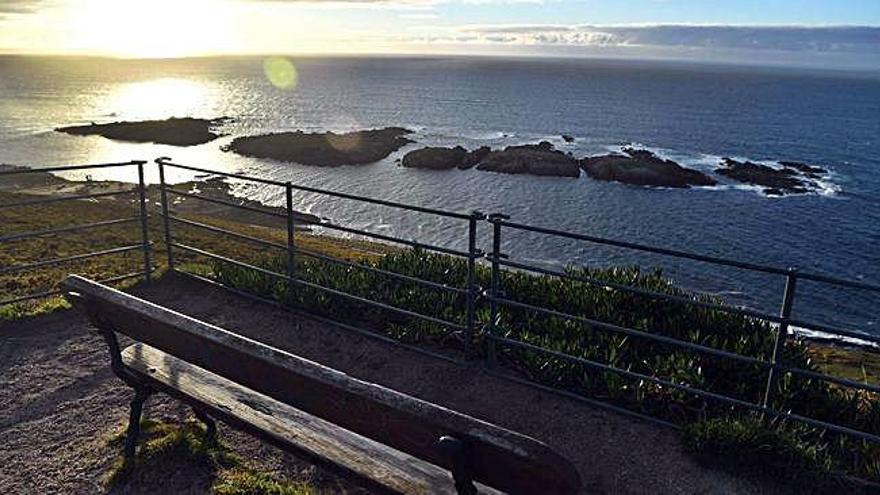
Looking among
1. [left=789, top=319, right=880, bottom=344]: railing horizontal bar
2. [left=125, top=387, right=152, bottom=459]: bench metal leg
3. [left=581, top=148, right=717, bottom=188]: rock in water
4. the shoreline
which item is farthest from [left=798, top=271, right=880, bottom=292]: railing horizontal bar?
[left=581, top=148, right=717, bottom=188]: rock in water

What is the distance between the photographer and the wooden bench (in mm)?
2625

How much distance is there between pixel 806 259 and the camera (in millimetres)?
28516

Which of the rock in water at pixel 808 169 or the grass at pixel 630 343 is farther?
the rock in water at pixel 808 169

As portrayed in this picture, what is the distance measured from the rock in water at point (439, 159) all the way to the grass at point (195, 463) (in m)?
43.7

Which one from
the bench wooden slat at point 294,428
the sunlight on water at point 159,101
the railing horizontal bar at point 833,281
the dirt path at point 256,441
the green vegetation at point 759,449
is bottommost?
the sunlight on water at point 159,101

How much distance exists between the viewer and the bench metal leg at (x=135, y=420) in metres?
4.31

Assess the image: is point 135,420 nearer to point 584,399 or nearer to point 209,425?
point 209,425

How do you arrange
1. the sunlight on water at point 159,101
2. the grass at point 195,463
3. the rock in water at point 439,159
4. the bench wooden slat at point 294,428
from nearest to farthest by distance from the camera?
the bench wooden slat at point 294,428
the grass at point 195,463
the rock in water at point 439,159
the sunlight on water at point 159,101

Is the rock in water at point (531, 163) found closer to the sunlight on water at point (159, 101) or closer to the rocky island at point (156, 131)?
the rocky island at point (156, 131)

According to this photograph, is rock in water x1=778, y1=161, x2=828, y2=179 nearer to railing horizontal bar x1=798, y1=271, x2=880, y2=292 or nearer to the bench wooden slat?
railing horizontal bar x1=798, y1=271, x2=880, y2=292

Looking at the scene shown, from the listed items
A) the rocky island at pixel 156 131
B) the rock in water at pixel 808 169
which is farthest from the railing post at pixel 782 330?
the rocky island at pixel 156 131

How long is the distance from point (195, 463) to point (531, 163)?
144ft

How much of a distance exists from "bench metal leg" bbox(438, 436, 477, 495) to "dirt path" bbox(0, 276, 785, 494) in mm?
1723

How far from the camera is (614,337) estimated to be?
6.36 m
